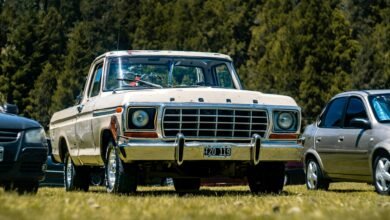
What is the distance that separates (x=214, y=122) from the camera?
10.3m

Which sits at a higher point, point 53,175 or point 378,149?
point 378,149

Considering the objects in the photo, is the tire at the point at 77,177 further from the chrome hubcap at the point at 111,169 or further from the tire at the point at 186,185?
the chrome hubcap at the point at 111,169

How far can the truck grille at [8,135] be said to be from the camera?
9797mm

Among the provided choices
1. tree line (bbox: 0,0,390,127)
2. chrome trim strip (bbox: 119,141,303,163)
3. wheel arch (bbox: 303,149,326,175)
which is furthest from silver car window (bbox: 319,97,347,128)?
tree line (bbox: 0,0,390,127)

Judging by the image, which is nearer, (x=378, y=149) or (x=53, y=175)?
(x=378, y=149)

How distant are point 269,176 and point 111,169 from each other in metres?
2.06

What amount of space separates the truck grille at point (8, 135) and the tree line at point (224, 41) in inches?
1701

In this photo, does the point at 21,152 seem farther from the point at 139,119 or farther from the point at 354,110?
the point at 354,110

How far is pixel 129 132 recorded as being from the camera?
9.97 m

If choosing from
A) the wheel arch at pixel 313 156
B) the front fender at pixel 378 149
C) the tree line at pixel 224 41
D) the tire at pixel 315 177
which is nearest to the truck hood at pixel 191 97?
the front fender at pixel 378 149

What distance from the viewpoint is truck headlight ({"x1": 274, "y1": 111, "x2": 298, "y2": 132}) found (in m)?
10.6

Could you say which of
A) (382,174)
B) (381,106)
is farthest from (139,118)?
(381,106)

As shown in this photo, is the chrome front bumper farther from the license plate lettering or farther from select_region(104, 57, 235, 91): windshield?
select_region(104, 57, 235, 91): windshield

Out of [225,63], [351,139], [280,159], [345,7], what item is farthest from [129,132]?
[345,7]
